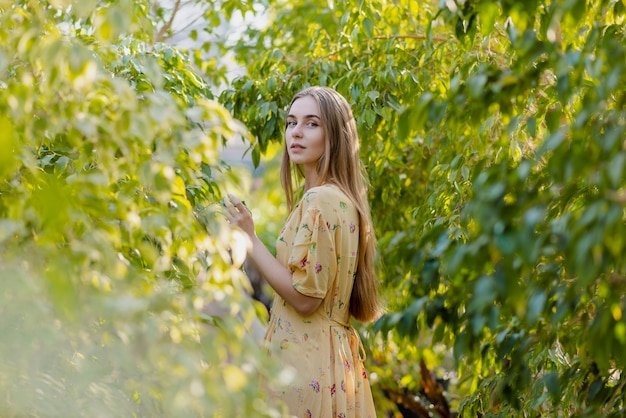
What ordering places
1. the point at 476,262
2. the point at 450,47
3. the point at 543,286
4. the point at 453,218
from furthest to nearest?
the point at 450,47, the point at 453,218, the point at 543,286, the point at 476,262

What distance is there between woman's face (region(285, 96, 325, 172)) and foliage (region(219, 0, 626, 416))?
1.22 ft

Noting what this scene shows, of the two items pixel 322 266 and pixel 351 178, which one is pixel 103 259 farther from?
pixel 351 178

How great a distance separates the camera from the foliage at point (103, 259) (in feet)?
3.87

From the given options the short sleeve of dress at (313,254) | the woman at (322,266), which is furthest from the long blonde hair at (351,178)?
the short sleeve of dress at (313,254)

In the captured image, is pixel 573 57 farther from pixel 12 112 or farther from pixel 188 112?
pixel 12 112

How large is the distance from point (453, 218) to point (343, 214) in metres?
0.29

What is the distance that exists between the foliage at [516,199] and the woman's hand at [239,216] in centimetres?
51

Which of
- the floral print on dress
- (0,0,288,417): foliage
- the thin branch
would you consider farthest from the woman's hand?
the thin branch

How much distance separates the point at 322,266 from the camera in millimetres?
2182

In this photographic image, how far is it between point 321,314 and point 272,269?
19 centimetres

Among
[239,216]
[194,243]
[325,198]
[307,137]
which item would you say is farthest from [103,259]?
[307,137]

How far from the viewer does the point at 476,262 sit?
1237 millimetres

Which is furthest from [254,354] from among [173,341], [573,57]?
[573,57]

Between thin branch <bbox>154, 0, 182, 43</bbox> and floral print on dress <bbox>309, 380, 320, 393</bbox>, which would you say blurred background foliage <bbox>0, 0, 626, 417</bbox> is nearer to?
floral print on dress <bbox>309, 380, 320, 393</bbox>
